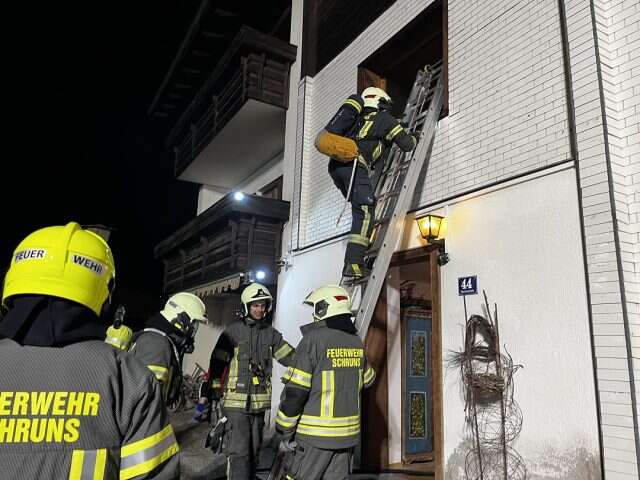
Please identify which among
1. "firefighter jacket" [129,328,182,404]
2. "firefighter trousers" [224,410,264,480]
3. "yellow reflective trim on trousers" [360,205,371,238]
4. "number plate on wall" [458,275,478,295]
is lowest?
"firefighter trousers" [224,410,264,480]

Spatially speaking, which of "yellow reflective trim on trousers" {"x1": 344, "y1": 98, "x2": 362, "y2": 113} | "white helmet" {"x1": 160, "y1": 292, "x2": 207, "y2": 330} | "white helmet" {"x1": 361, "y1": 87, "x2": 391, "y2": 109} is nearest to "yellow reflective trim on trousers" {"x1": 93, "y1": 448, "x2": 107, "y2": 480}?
"white helmet" {"x1": 160, "y1": 292, "x2": 207, "y2": 330}

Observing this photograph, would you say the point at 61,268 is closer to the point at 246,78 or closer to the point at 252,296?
the point at 252,296

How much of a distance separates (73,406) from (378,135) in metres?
4.36

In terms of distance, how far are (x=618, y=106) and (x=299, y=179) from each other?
541 cm

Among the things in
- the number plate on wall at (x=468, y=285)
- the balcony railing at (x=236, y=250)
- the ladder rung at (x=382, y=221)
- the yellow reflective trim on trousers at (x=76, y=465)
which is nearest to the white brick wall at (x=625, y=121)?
the number plate on wall at (x=468, y=285)

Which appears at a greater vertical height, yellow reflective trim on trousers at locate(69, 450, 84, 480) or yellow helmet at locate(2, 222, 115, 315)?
yellow helmet at locate(2, 222, 115, 315)

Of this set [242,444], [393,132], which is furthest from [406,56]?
[242,444]

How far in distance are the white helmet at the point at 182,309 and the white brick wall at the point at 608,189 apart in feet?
10.1

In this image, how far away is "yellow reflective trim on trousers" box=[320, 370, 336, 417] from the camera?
11.4ft

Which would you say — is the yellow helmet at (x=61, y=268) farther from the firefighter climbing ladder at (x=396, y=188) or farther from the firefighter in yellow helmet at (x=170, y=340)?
the firefighter climbing ladder at (x=396, y=188)

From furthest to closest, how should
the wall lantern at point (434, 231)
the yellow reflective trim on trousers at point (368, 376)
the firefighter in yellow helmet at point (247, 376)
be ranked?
the wall lantern at point (434, 231), the firefighter in yellow helmet at point (247, 376), the yellow reflective trim on trousers at point (368, 376)

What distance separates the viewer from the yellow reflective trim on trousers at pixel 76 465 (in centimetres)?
124

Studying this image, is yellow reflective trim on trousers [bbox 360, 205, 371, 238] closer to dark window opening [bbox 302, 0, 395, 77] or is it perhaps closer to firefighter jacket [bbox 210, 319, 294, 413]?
firefighter jacket [bbox 210, 319, 294, 413]

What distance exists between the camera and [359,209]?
5102mm
